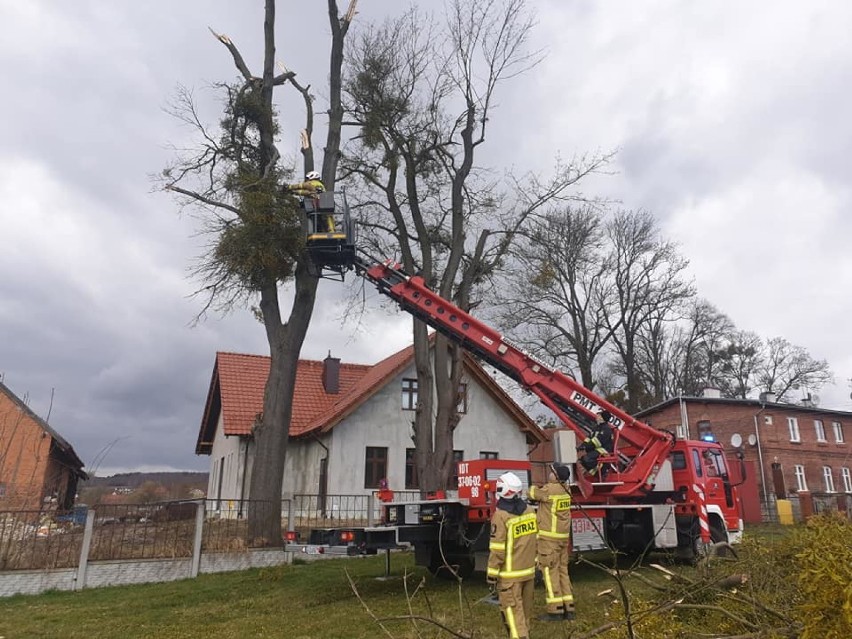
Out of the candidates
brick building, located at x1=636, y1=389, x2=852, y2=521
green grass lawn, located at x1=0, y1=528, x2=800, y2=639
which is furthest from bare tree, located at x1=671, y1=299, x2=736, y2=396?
green grass lawn, located at x1=0, y1=528, x2=800, y2=639

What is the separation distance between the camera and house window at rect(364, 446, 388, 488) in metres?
22.4

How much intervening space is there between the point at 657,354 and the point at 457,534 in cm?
2999

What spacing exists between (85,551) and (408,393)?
532 inches

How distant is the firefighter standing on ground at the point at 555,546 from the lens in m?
7.79

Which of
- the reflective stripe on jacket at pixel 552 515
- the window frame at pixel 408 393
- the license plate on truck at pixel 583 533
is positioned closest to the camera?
the reflective stripe on jacket at pixel 552 515

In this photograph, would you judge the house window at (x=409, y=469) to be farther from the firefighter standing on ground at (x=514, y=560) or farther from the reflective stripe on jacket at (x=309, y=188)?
the firefighter standing on ground at (x=514, y=560)

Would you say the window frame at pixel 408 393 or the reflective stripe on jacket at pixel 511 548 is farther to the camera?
the window frame at pixel 408 393

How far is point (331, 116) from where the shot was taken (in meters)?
16.9

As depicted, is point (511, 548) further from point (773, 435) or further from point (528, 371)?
point (773, 435)

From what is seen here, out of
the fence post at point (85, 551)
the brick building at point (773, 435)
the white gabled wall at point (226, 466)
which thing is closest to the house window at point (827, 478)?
the brick building at point (773, 435)

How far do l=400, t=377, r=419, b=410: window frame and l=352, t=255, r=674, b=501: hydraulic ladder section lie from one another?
1188 centimetres

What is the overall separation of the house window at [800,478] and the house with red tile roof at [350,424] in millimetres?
16199

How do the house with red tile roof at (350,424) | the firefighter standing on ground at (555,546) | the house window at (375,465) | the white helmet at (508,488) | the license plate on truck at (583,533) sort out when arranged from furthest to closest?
the house window at (375,465) < the house with red tile roof at (350,424) < the license plate on truck at (583,533) < the firefighter standing on ground at (555,546) < the white helmet at (508,488)

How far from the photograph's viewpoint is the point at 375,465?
22.7 meters
